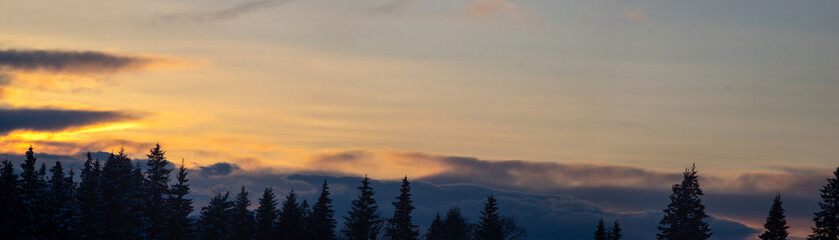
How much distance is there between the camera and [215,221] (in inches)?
4899

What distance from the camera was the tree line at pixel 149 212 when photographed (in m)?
104

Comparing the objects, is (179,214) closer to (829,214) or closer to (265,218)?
(265,218)

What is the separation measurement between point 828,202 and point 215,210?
224 ft

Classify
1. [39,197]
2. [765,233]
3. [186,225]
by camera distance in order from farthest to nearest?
1. [186,225]
2. [765,233]
3. [39,197]

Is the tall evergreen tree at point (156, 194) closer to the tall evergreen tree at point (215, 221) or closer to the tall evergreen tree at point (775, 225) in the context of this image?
the tall evergreen tree at point (215, 221)

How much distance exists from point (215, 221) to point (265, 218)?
24.7ft

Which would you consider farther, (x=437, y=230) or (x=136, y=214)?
(x=437, y=230)

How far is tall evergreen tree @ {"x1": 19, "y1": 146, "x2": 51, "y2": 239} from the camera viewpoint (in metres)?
102

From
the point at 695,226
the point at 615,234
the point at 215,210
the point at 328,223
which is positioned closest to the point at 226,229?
the point at 215,210

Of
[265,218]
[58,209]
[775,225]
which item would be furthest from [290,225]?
[775,225]

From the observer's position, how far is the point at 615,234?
10681 cm

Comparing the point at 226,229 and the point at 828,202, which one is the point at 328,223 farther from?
the point at 828,202

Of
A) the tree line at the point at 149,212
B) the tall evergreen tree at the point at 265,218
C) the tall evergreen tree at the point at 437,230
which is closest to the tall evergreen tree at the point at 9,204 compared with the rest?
the tree line at the point at 149,212

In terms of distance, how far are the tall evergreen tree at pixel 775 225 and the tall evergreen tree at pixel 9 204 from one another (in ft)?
248
